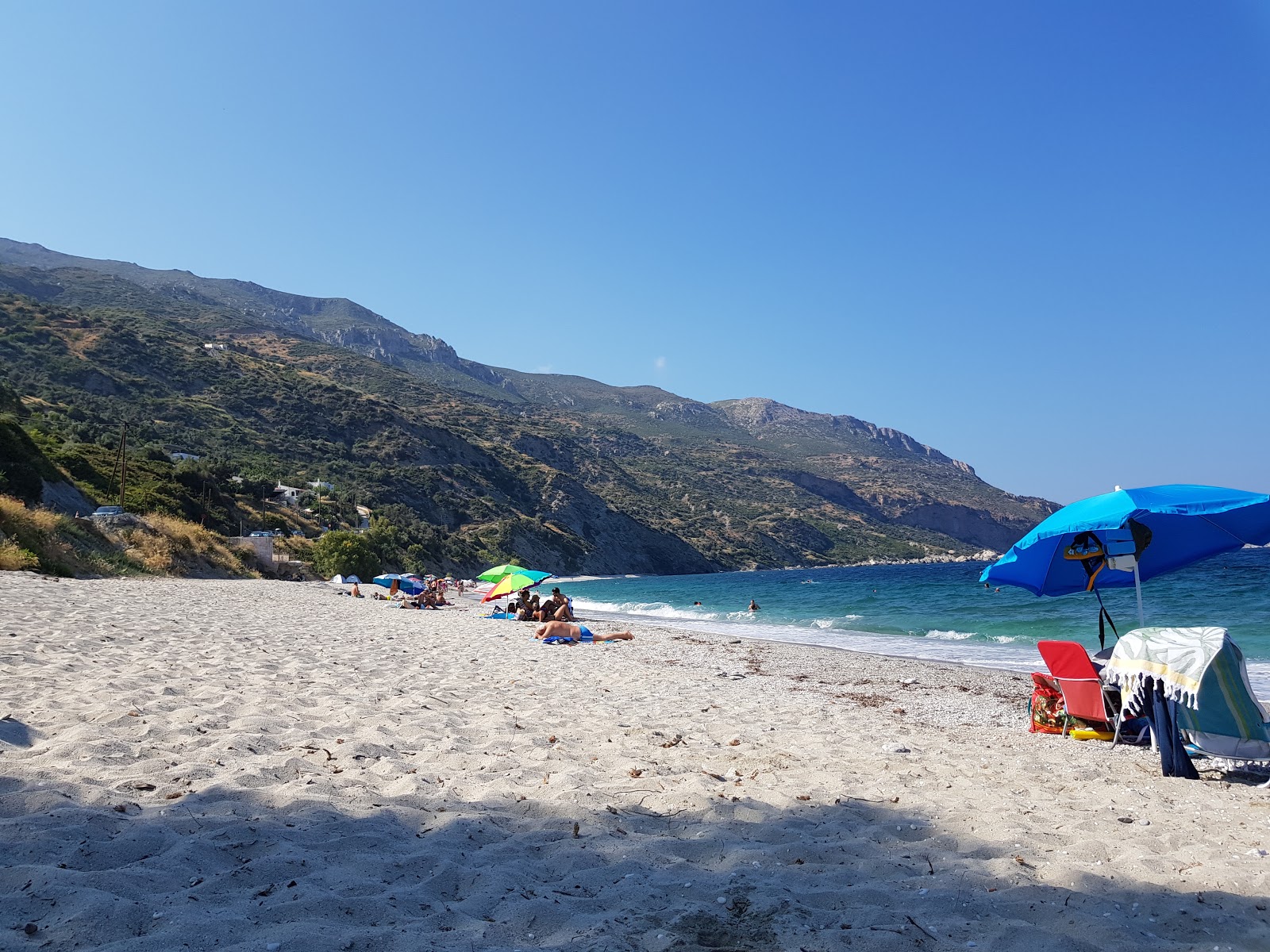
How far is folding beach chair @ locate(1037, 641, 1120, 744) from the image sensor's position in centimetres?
612

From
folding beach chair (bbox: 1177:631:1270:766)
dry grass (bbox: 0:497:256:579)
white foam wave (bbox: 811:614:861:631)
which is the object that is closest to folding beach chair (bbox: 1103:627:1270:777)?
folding beach chair (bbox: 1177:631:1270:766)

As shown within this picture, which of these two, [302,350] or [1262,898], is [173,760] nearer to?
[1262,898]

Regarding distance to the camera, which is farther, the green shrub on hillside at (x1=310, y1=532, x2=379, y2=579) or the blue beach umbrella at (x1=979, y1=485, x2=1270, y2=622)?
the green shrub on hillside at (x1=310, y1=532, x2=379, y2=579)

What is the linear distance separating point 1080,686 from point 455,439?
2891 inches

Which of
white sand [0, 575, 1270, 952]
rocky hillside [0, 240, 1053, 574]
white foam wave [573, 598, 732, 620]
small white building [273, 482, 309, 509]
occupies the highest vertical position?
rocky hillside [0, 240, 1053, 574]

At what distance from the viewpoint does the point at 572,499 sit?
82.8 m

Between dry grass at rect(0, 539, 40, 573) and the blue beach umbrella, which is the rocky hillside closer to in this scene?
dry grass at rect(0, 539, 40, 573)

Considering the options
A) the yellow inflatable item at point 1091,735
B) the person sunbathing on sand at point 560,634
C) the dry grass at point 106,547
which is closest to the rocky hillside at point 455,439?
the dry grass at point 106,547

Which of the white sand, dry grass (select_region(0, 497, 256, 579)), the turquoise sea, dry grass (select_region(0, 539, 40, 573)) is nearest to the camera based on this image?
the white sand

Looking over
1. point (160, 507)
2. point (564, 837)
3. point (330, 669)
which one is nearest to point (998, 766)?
point (564, 837)

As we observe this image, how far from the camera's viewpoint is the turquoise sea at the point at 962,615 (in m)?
17.2

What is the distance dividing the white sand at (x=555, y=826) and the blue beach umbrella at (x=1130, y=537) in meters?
1.60

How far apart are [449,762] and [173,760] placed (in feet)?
4.67

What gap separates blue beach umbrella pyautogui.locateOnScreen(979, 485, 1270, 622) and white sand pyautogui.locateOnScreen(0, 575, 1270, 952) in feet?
5.26
